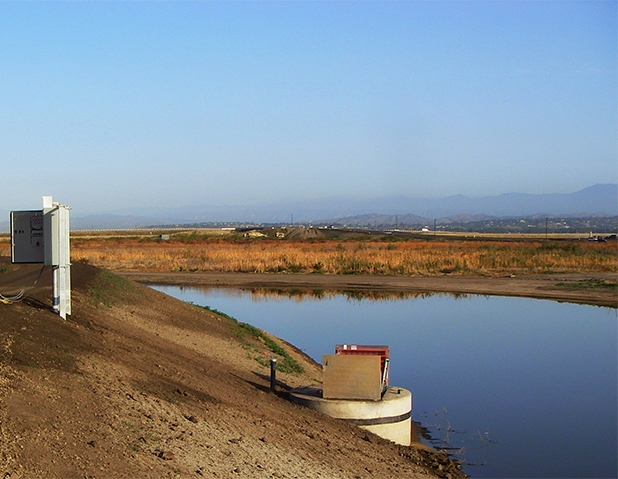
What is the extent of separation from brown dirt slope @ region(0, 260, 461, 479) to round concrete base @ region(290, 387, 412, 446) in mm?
→ 258

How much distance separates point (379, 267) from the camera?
49.5 metres

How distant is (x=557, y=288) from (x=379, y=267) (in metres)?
12.5

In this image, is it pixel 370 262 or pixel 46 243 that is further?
pixel 370 262

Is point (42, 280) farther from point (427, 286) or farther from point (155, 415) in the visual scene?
point (427, 286)

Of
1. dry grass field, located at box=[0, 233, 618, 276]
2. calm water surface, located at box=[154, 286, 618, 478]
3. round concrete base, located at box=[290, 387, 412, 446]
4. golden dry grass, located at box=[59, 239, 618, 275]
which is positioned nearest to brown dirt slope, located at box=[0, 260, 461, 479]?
round concrete base, located at box=[290, 387, 412, 446]

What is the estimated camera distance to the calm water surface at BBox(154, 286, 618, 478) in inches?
531

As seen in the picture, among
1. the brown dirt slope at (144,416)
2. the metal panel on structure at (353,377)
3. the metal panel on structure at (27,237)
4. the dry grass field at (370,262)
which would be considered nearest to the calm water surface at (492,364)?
the metal panel on structure at (353,377)

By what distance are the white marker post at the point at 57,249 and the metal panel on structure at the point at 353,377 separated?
4336mm

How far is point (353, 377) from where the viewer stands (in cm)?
1233

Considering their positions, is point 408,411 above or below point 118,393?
below

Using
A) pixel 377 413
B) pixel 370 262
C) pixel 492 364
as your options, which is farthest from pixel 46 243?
pixel 370 262

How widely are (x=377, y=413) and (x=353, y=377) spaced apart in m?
0.64

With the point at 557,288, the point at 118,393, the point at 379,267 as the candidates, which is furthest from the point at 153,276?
the point at 118,393

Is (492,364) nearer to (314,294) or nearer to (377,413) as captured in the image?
(377,413)
